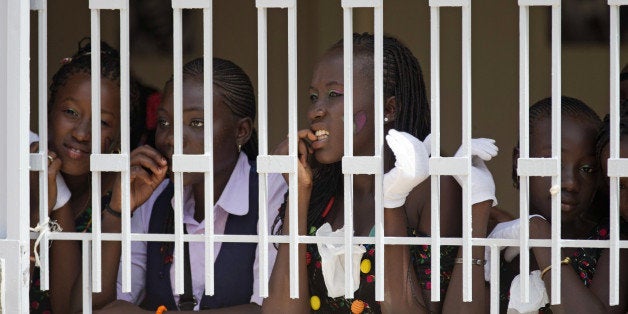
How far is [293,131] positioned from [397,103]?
1.94 ft

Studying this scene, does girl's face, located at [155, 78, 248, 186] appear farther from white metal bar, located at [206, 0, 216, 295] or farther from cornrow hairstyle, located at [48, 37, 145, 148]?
white metal bar, located at [206, 0, 216, 295]

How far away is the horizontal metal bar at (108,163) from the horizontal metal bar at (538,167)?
4.11 ft

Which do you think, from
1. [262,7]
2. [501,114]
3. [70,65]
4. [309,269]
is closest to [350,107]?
[262,7]

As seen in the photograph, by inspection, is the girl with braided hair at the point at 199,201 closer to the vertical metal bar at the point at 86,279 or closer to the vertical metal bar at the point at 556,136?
the vertical metal bar at the point at 86,279

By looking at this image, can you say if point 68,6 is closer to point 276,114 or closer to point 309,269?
point 276,114

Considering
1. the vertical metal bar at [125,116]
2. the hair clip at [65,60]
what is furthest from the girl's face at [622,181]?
the hair clip at [65,60]

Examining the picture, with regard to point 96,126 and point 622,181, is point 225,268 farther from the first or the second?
point 622,181

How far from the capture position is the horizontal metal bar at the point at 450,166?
339 centimetres

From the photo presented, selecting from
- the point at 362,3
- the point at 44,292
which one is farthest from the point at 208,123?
the point at 44,292

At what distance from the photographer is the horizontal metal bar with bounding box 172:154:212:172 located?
11.5 feet

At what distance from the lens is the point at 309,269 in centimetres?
394

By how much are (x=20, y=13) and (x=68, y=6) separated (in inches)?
39.7

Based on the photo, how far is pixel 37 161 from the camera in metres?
3.61

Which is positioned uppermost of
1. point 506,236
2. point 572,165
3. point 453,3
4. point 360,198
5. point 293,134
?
point 453,3
